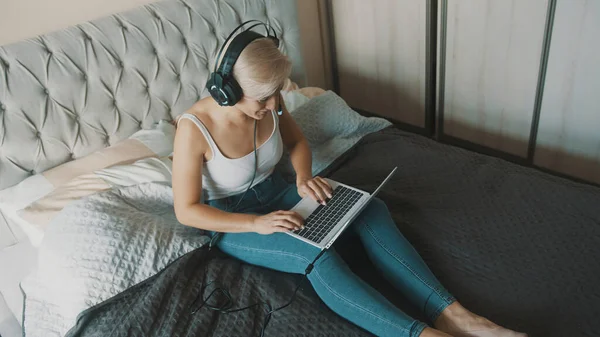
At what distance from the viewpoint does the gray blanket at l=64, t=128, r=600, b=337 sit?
123 centimetres

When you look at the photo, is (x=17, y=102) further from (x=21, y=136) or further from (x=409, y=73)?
(x=409, y=73)

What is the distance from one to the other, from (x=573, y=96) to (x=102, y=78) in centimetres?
179

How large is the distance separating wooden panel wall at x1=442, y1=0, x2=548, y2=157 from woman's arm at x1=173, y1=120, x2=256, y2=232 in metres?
1.41

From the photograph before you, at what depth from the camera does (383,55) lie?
2600 millimetres

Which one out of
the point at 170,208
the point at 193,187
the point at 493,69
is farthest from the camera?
the point at 493,69

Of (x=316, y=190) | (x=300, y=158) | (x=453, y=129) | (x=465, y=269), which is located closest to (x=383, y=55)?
(x=453, y=129)

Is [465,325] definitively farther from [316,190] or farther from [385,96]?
[385,96]

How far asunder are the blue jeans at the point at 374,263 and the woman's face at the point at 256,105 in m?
0.31

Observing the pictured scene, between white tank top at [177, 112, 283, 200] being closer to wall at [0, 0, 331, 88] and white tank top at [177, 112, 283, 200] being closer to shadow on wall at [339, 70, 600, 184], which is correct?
wall at [0, 0, 331, 88]

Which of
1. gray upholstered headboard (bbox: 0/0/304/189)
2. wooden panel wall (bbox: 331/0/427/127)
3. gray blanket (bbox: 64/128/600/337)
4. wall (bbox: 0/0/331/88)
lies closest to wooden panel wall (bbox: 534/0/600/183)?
gray blanket (bbox: 64/128/600/337)

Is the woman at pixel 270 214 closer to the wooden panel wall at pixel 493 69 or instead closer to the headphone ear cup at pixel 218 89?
the headphone ear cup at pixel 218 89

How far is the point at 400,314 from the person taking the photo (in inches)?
45.8

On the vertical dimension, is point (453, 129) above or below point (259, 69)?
below

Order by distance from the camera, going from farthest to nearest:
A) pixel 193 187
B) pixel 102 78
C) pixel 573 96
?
pixel 573 96 < pixel 102 78 < pixel 193 187
